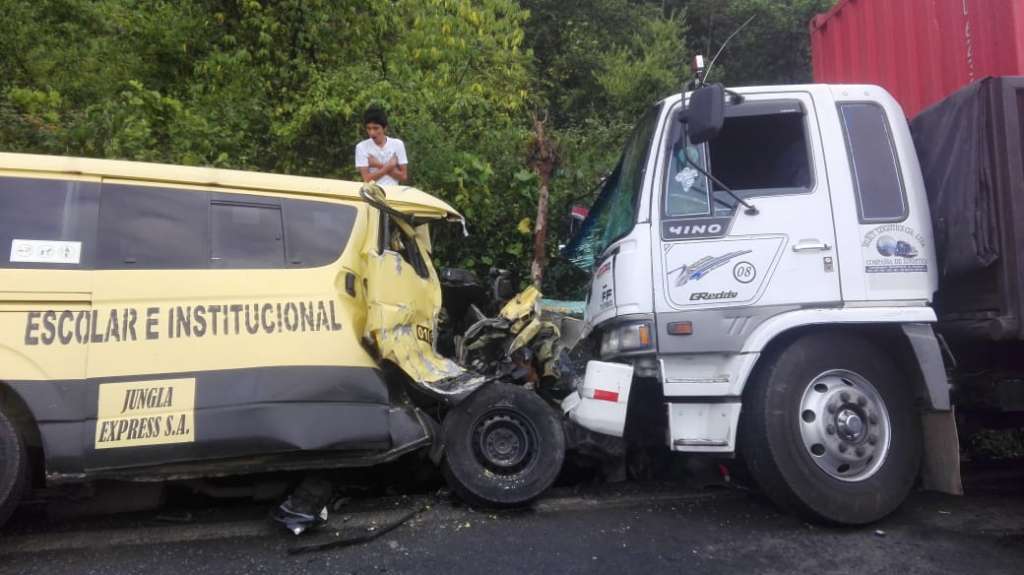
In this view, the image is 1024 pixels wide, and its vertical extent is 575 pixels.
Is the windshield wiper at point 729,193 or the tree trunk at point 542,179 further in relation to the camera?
the tree trunk at point 542,179

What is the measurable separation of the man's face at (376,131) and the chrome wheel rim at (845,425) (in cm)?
422

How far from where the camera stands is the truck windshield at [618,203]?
4.77 meters

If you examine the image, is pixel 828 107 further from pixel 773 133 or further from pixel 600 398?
pixel 600 398

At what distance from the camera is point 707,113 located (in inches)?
167

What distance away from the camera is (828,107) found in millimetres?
4637

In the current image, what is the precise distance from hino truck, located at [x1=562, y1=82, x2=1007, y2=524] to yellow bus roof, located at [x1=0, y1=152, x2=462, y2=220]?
1.44 m

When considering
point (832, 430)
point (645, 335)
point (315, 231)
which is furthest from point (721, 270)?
point (315, 231)

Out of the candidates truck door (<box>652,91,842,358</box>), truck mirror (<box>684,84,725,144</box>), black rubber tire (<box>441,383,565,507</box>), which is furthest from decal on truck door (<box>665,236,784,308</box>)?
black rubber tire (<box>441,383,565,507</box>)

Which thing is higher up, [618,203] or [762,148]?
[762,148]

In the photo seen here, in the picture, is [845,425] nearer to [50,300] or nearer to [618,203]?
[618,203]

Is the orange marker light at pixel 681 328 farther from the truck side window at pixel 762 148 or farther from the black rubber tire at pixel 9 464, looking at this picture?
the black rubber tire at pixel 9 464

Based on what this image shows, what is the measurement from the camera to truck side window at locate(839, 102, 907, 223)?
4.47 meters

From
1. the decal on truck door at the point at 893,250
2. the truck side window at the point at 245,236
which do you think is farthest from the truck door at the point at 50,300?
the decal on truck door at the point at 893,250

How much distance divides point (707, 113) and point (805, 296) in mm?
1201
